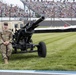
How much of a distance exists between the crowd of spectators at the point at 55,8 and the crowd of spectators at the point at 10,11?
2.89 meters

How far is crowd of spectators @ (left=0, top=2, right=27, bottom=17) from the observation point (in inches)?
2466

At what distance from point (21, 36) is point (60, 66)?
6.69 feet

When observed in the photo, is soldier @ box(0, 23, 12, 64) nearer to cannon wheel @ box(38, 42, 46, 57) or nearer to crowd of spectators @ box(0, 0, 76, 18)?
cannon wheel @ box(38, 42, 46, 57)

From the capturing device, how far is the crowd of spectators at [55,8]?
2542 inches

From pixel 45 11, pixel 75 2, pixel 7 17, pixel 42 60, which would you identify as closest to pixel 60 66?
pixel 42 60

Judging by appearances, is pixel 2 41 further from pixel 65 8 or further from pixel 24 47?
pixel 65 8

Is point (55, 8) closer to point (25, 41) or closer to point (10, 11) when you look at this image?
point (10, 11)

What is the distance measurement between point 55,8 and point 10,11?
35.6 ft

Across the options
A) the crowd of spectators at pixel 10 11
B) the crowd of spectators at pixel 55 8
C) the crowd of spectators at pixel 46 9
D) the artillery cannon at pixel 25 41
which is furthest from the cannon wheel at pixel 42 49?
the crowd of spectators at pixel 55 8

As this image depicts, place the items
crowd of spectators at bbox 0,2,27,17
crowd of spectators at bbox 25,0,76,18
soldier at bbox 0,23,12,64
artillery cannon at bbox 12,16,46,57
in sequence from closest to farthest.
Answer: soldier at bbox 0,23,12,64
artillery cannon at bbox 12,16,46,57
crowd of spectators at bbox 0,2,27,17
crowd of spectators at bbox 25,0,76,18

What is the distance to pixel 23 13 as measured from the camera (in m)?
62.6

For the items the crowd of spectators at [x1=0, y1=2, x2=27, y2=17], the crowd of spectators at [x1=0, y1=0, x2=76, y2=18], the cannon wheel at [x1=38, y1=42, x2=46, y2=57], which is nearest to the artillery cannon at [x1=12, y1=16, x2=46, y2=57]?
the cannon wheel at [x1=38, y1=42, x2=46, y2=57]

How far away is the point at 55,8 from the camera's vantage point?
222 feet

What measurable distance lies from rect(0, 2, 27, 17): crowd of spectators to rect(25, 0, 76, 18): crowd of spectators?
9.47 ft
